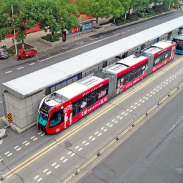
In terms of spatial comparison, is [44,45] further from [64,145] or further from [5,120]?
[64,145]

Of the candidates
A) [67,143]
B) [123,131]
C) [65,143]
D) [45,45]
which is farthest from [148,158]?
[45,45]

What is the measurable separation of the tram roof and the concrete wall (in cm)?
70

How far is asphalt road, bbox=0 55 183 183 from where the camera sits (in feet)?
68.8

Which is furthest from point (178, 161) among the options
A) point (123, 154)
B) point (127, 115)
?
point (127, 115)

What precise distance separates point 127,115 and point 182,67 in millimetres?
19640

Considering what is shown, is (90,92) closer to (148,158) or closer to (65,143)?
(65,143)

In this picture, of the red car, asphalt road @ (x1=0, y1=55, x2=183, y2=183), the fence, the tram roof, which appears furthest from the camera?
the red car

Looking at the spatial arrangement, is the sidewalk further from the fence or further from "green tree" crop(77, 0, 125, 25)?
the fence

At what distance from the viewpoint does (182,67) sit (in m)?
43.3

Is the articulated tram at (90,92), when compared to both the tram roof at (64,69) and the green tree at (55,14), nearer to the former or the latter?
the tram roof at (64,69)

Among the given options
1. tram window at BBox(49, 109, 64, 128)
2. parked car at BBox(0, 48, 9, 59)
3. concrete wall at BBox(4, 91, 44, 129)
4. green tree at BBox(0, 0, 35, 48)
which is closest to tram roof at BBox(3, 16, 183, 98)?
concrete wall at BBox(4, 91, 44, 129)

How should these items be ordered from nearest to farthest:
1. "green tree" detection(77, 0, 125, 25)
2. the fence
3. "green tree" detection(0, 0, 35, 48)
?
the fence → "green tree" detection(0, 0, 35, 48) → "green tree" detection(77, 0, 125, 25)

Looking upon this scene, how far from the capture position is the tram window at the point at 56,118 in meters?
23.8

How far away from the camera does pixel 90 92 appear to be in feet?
89.1
